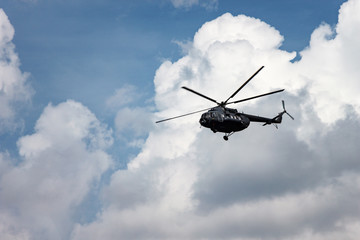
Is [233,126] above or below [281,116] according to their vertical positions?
below

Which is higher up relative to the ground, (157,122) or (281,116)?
(281,116)

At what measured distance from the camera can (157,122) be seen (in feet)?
201

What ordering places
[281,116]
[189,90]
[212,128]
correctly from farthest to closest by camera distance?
[281,116], [212,128], [189,90]

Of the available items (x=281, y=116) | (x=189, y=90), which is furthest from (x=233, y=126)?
(x=281, y=116)

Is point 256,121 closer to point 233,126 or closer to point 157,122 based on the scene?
point 233,126

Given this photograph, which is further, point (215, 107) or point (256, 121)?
point (256, 121)

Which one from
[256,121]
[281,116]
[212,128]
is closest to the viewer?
[212,128]

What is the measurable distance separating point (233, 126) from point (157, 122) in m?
12.4

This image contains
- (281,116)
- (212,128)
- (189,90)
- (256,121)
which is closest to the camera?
(189,90)

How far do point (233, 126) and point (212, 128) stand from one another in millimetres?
3758

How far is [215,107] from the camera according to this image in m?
64.8

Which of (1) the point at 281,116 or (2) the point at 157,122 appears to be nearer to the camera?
(2) the point at 157,122

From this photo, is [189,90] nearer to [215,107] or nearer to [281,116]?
A: [215,107]

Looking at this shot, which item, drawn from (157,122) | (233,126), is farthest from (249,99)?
(157,122)
